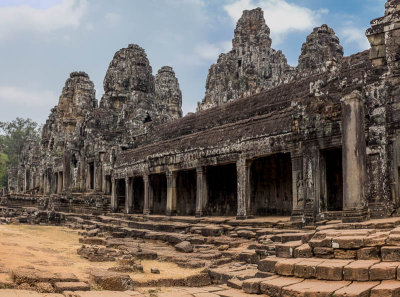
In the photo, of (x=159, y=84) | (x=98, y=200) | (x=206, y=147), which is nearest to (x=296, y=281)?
(x=206, y=147)

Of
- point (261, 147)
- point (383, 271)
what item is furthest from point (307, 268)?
point (261, 147)

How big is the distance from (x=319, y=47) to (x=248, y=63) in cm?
1176

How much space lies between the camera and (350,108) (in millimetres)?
10633

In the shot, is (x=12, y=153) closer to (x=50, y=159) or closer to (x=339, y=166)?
(x=50, y=159)

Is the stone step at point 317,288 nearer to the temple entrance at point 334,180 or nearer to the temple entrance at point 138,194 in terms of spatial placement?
the temple entrance at point 334,180

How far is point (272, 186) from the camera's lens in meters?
17.3

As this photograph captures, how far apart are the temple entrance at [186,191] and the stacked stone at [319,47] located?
23288mm

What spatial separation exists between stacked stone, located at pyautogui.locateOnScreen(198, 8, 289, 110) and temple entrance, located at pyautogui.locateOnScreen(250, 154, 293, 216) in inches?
1253

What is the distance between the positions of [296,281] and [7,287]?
4.20 m

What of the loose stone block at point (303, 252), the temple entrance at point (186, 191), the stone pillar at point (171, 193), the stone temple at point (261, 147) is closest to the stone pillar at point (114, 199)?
the stone temple at point (261, 147)

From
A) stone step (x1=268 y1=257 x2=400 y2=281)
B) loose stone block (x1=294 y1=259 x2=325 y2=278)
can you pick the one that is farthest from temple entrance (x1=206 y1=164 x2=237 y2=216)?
loose stone block (x1=294 y1=259 x2=325 y2=278)

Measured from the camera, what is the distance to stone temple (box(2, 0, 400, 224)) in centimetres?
1062

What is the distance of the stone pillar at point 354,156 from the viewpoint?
1006 centimetres

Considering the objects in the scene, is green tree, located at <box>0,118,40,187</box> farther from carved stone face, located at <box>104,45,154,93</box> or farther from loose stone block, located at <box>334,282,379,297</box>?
loose stone block, located at <box>334,282,379,297</box>
